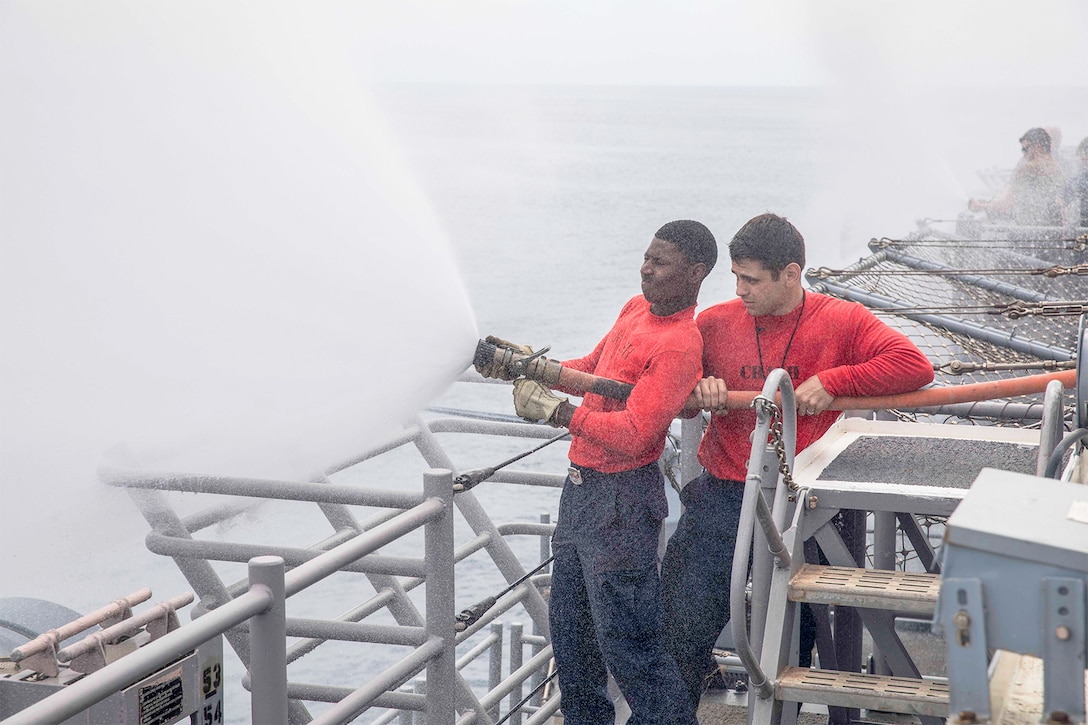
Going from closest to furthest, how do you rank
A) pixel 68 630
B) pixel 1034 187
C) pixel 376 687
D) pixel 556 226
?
1. pixel 68 630
2. pixel 376 687
3. pixel 1034 187
4. pixel 556 226

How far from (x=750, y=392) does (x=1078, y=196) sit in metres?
7.21

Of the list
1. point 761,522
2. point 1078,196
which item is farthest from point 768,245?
point 1078,196

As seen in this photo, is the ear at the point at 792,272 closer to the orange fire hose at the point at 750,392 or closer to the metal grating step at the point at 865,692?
the orange fire hose at the point at 750,392

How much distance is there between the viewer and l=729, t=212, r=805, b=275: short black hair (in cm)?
300

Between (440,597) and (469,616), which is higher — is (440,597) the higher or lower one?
the higher one

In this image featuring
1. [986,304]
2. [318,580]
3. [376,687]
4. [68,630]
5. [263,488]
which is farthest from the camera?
[986,304]

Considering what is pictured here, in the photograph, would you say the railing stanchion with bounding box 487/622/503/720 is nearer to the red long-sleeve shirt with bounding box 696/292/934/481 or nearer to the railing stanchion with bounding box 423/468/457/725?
the red long-sleeve shirt with bounding box 696/292/934/481

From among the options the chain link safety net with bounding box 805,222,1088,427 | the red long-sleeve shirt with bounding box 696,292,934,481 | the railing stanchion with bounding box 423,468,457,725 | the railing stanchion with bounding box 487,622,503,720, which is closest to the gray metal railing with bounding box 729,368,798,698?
the red long-sleeve shirt with bounding box 696,292,934,481

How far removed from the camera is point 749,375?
10.1 feet

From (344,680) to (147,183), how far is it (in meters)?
9.13

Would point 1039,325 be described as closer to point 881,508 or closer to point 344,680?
point 881,508

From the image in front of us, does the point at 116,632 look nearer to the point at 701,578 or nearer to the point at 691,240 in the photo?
the point at 701,578

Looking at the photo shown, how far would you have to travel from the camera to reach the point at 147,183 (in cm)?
421

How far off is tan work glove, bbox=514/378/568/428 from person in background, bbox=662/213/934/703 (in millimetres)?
384
